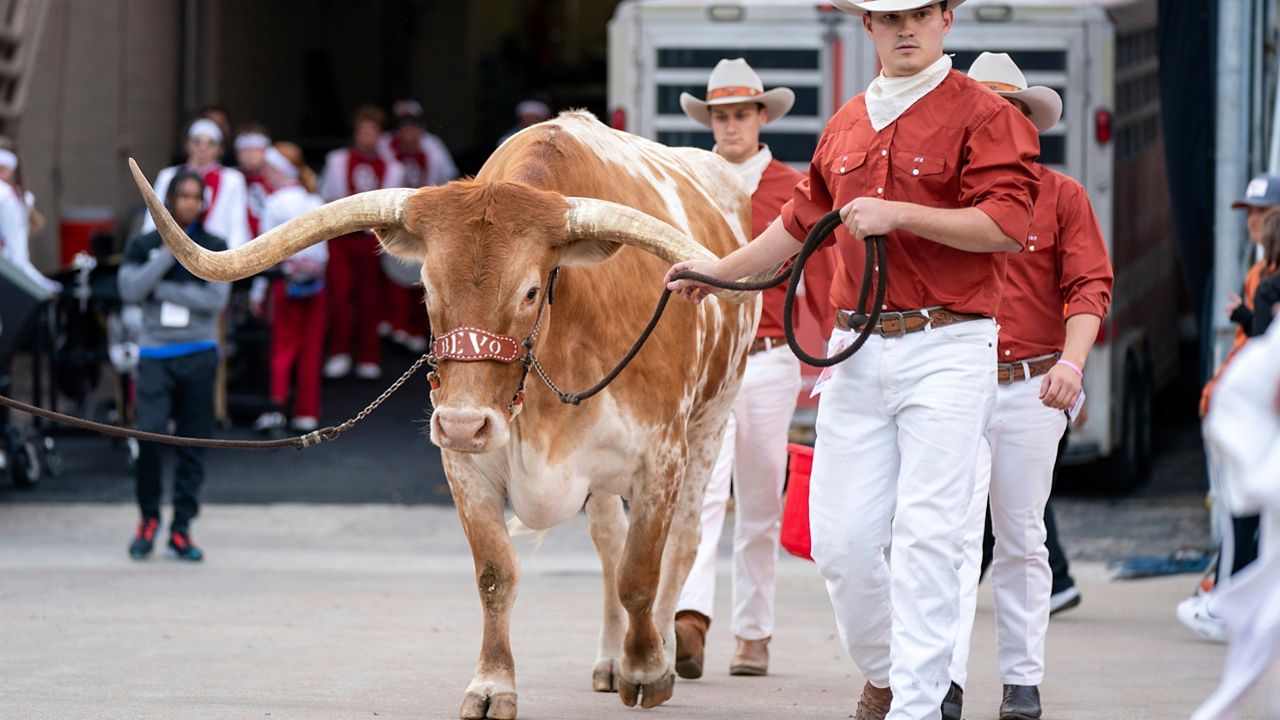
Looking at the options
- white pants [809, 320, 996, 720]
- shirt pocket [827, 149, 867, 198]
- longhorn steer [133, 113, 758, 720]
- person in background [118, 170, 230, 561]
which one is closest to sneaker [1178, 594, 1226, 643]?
longhorn steer [133, 113, 758, 720]

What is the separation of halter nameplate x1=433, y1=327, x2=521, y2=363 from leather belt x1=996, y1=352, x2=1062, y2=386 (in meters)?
1.72

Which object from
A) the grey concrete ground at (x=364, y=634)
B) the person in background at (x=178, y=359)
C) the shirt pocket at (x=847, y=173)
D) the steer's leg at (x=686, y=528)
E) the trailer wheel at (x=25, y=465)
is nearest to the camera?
the shirt pocket at (x=847, y=173)

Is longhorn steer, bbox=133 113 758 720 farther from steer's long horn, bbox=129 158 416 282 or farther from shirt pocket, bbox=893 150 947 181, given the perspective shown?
shirt pocket, bbox=893 150 947 181

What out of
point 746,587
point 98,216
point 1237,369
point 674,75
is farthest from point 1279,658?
point 98,216

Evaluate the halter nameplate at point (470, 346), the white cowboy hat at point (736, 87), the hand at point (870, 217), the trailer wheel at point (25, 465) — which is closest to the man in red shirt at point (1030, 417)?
the hand at point (870, 217)

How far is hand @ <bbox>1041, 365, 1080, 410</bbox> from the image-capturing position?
605 cm

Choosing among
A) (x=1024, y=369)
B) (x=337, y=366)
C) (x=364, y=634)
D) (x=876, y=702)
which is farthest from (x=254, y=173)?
(x=876, y=702)

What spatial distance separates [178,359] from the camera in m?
10.1

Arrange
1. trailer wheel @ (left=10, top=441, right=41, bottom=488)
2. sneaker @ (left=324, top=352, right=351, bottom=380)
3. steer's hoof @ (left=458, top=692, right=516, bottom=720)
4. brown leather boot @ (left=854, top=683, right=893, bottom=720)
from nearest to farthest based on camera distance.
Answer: brown leather boot @ (left=854, top=683, right=893, bottom=720), steer's hoof @ (left=458, top=692, right=516, bottom=720), trailer wheel @ (left=10, top=441, right=41, bottom=488), sneaker @ (left=324, top=352, right=351, bottom=380)

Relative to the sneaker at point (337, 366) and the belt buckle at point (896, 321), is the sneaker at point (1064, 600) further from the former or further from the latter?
the sneaker at point (337, 366)

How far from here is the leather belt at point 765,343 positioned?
7805 mm

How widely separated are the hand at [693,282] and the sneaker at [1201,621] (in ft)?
10.3

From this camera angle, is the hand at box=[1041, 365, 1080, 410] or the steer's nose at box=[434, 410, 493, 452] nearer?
the steer's nose at box=[434, 410, 493, 452]

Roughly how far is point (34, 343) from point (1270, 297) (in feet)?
25.1
